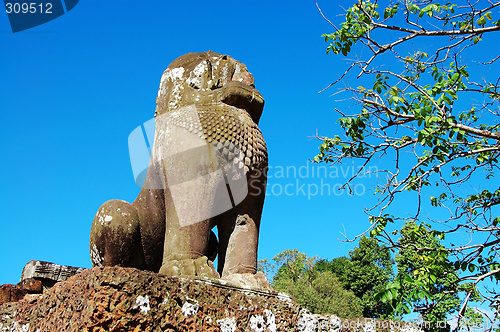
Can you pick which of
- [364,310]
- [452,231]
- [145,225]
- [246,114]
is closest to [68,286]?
[145,225]

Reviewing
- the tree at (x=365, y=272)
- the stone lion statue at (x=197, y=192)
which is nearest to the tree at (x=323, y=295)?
the tree at (x=365, y=272)

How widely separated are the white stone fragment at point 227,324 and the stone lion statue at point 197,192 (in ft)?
2.61

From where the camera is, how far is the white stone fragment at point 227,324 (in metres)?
3.09

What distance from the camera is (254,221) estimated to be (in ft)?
14.9

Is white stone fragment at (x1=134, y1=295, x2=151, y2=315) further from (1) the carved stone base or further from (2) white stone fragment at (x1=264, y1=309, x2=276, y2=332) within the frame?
(2) white stone fragment at (x1=264, y1=309, x2=276, y2=332)

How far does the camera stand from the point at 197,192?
13.4ft

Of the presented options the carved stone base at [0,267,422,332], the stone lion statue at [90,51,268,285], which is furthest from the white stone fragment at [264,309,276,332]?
the stone lion statue at [90,51,268,285]

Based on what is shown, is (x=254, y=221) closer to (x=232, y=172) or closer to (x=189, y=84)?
(x=232, y=172)

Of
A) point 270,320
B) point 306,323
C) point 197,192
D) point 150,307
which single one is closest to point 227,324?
point 270,320

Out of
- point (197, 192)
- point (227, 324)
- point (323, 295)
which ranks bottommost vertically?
point (227, 324)

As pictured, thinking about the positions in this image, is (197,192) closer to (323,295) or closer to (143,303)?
(143,303)

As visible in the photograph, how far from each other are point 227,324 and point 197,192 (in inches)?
50.5

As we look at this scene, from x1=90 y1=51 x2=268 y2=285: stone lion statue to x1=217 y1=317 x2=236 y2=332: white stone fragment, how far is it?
80cm

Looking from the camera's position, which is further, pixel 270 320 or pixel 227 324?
pixel 270 320
